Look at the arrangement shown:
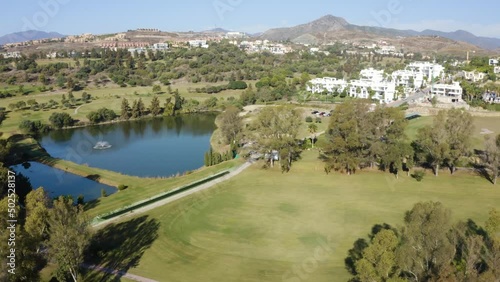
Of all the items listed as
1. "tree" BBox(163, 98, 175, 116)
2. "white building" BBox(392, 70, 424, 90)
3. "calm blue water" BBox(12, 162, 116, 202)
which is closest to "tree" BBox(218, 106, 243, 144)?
"calm blue water" BBox(12, 162, 116, 202)

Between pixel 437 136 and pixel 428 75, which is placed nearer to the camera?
pixel 437 136

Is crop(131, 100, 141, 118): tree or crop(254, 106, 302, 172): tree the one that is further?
crop(131, 100, 141, 118): tree

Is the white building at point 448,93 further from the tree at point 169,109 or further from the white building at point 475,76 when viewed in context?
the tree at point 169,109

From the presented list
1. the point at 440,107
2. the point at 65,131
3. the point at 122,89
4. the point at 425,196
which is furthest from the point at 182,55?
the point at 425,196

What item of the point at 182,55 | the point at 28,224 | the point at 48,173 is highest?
Result: the point at 182,55

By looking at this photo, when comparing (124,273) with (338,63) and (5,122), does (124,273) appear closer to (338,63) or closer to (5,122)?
(5,122)

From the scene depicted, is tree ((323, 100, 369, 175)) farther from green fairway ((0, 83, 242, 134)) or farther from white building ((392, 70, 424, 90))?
white building ((392, 70, 424, 90))

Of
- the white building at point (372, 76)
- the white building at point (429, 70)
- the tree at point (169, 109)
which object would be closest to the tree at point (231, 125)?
the tree at point (169, 109)
